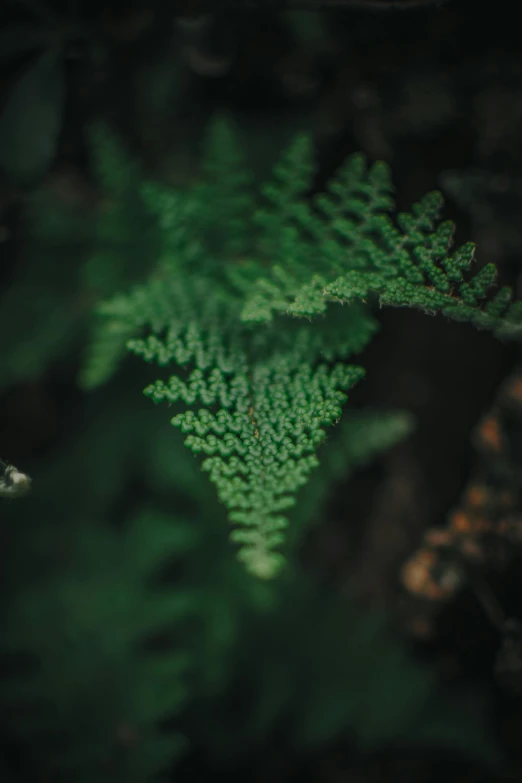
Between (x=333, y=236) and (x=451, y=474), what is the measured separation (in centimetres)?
121

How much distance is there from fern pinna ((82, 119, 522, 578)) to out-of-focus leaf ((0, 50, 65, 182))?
42 centimetres

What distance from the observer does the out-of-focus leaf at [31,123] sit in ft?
5.67

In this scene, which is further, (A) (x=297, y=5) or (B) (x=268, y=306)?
(A) (x=297, y=5)

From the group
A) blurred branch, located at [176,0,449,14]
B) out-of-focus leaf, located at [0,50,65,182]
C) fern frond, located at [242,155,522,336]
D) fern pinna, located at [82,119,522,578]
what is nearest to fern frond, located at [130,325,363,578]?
fern pinna, located at [82,119,522,578]

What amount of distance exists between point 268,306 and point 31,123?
111cm

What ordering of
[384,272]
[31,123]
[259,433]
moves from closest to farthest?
→ [259,433] < [384,272] < [31,123]

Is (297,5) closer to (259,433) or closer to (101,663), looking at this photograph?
(259,433)

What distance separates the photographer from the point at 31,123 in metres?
1.76

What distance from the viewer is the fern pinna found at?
1054 mm

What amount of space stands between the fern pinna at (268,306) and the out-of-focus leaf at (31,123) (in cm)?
42

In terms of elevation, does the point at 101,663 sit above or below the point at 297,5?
below

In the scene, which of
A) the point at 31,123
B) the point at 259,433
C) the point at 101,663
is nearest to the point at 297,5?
the point at 31,123

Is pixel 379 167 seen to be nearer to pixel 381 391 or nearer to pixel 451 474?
pixel 381 391

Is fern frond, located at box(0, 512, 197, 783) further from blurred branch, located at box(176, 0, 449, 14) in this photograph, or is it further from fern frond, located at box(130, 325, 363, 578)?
blurred branch, located at box(176, 0, 449, 14)
